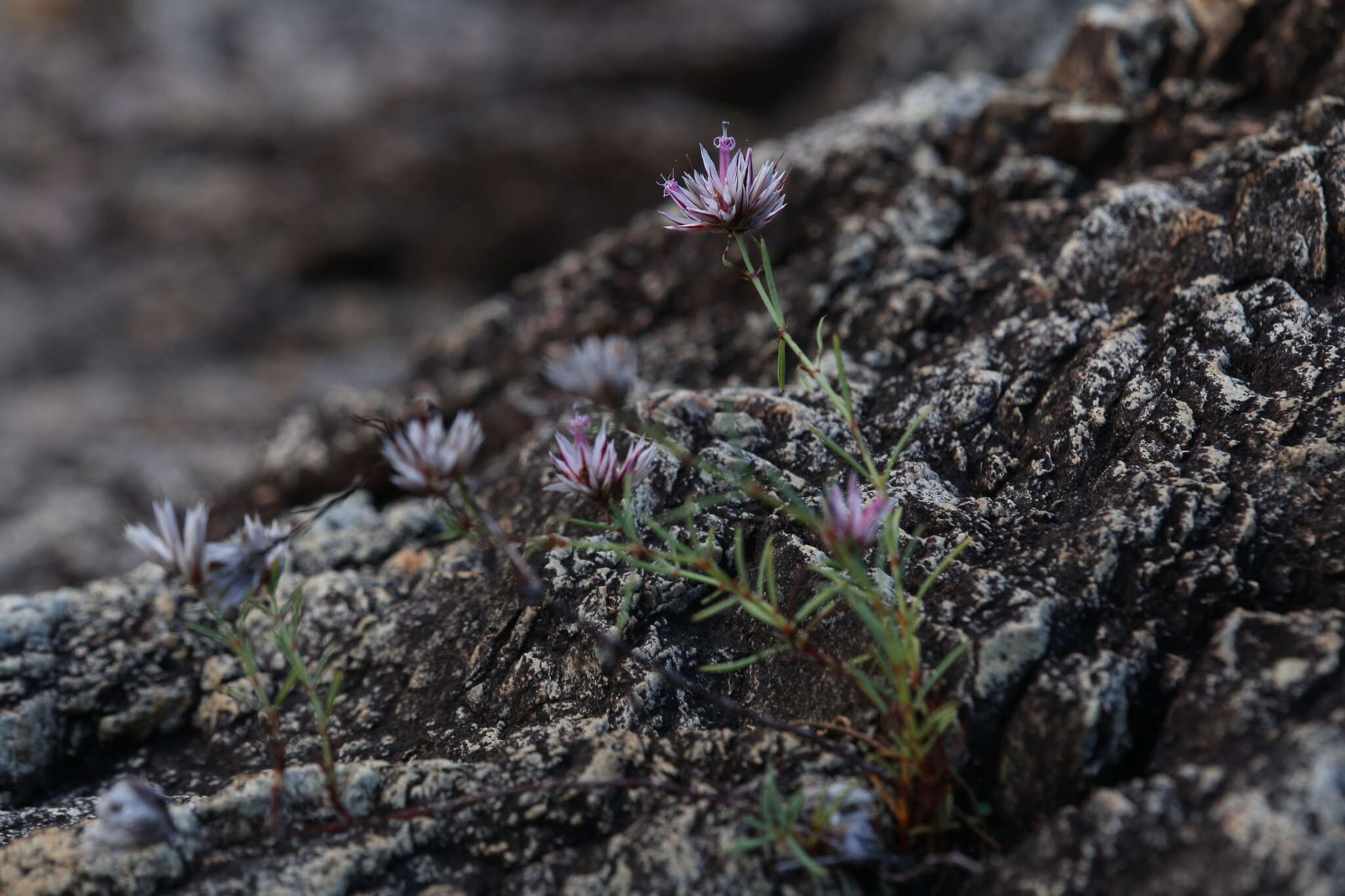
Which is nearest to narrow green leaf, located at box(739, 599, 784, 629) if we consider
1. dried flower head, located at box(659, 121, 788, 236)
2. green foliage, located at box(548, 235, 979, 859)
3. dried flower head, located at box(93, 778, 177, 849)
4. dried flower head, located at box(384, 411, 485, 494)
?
green foliage, located at box(548, 235, 979, 859)

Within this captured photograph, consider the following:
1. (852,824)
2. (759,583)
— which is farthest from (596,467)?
(852,824)

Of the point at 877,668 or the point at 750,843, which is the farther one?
the point at 877,668

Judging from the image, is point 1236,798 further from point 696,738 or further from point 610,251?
point 610,251

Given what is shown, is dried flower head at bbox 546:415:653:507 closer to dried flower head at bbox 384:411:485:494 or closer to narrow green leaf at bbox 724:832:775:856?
dried flower head at bbox 384:411:485:494

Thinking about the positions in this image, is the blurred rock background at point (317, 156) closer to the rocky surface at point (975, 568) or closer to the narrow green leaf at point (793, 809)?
the rocky surface at point (975, 568)

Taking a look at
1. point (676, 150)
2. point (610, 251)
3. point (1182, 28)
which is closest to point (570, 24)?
point (676, 150)

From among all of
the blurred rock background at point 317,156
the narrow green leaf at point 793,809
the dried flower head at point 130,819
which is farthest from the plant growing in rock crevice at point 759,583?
the blurred rock background at point 317,156

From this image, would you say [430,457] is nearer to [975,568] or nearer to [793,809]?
[793,809]
